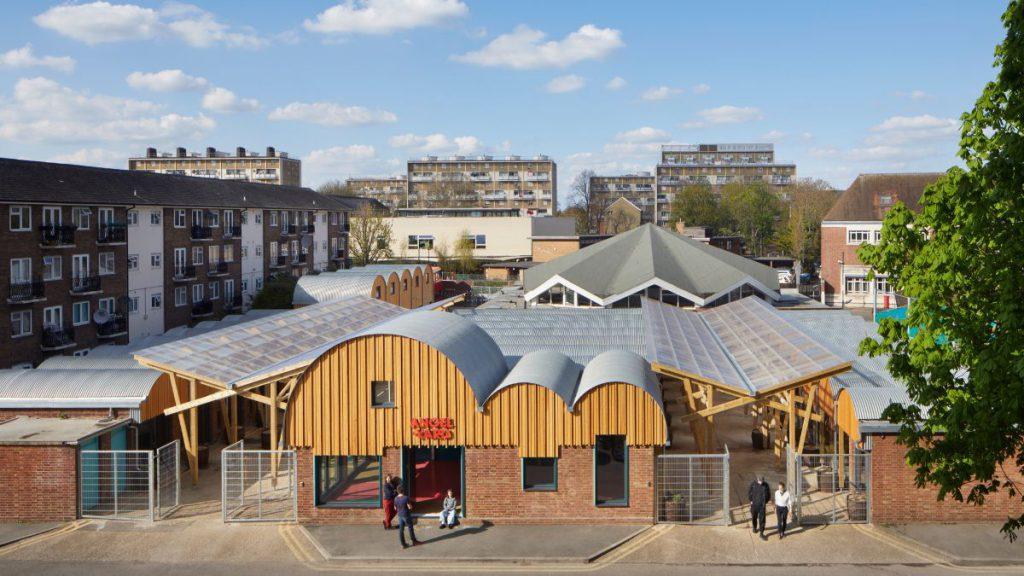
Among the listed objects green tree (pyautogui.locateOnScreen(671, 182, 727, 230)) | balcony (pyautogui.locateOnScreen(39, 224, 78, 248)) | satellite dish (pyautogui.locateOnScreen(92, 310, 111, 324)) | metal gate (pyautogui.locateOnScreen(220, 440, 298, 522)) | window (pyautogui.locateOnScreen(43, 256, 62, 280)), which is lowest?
metal gate (pyautogui.locateOnScreen(220, 440, 298, 522))

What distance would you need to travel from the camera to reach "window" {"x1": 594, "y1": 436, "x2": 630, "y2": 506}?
2025 cm

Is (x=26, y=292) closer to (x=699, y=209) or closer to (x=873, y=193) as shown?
(x=873, y=193)

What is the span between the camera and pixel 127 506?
858 inches

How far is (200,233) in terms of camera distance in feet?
161

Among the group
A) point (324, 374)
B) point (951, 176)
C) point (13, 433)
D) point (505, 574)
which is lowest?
point (505, 574)

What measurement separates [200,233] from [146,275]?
222 inches

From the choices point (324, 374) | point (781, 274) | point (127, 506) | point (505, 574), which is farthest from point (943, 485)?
point (781, 274)

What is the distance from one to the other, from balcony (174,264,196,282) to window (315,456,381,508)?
95.8 feet

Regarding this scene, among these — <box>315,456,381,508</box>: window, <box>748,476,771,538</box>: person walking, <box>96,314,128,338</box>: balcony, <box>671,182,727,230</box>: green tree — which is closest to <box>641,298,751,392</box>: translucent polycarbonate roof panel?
<box>748,476,771,538</box>: person walking

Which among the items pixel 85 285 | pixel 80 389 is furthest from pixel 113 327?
pixel 80 389

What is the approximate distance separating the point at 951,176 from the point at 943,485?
14.8 feet

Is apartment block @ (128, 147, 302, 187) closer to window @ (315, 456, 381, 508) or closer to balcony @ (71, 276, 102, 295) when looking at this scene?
balcony @ (71, 276, 102, 295)

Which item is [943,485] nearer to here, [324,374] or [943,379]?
[943,379]

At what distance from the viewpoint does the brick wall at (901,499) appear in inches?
771
